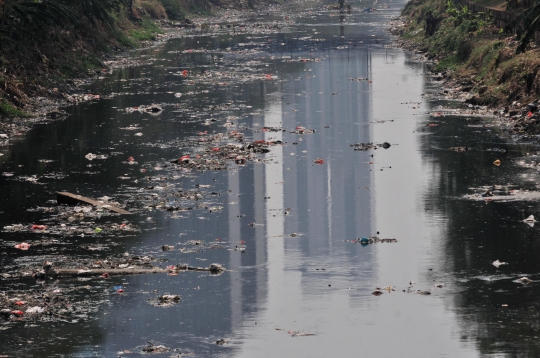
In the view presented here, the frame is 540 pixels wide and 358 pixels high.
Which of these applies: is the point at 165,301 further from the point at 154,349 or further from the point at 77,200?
the point at 77,200

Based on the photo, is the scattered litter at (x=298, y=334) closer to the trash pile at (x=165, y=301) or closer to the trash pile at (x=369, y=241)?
the trash pile at (x=165, y=301)

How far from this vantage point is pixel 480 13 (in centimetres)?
3778

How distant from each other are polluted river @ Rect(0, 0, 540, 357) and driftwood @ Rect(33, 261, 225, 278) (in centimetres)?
3

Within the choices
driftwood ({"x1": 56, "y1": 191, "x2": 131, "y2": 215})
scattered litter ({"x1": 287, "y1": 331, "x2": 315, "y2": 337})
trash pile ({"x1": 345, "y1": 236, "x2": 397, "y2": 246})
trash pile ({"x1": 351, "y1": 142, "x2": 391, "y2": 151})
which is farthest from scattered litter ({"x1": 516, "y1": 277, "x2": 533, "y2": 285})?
trash pile ({"x1": 351, "y1": 142, "x2": 391, "y2": 151})

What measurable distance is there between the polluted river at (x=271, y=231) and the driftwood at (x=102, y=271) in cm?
3

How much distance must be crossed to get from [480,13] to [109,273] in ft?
89.9

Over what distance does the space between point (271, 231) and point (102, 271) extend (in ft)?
9.79

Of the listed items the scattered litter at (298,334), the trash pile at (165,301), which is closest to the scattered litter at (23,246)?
the trash pile at (165,301)

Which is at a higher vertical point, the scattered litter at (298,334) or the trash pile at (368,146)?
the trash pile at (368,146)

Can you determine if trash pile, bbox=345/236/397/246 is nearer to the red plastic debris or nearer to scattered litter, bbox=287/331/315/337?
scattered litter, bbox=287/331/315/337

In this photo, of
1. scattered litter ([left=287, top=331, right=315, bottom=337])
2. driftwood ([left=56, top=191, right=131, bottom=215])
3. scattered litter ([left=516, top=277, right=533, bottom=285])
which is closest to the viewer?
scattered litter ([left=287, top=331, right=315, bottom=337])

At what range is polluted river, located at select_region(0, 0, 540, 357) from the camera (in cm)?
1102

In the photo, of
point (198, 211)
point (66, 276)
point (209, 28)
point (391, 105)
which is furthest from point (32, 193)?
point (209, 28)

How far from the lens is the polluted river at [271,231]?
1102 cm
